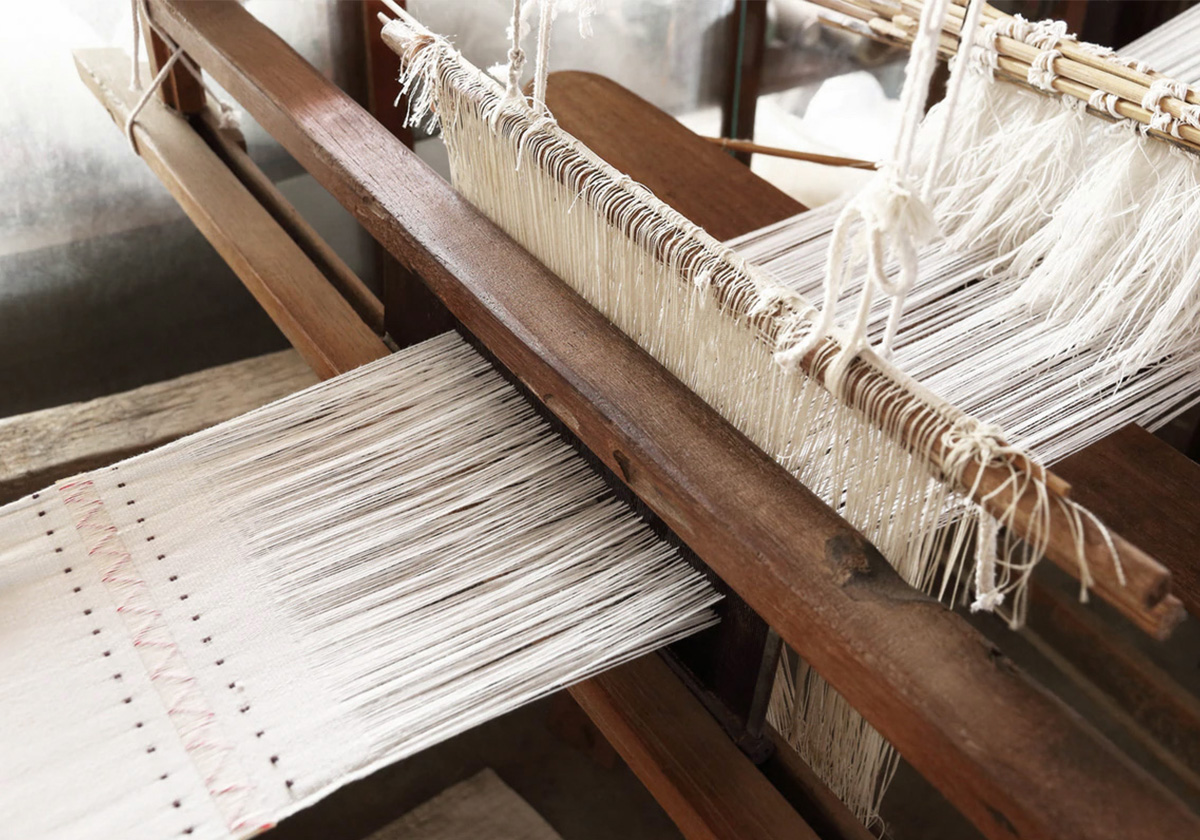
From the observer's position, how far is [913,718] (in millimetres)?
714

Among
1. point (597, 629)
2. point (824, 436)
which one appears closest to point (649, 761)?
point (597, 629)

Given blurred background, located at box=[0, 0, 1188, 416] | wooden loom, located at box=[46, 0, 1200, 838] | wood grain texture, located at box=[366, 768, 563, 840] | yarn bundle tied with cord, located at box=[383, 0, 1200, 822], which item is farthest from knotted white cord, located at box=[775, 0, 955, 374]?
blurred background, located at box=[0, 0, 1188, 416]

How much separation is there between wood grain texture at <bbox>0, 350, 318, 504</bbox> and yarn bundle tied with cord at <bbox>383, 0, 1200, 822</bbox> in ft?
2.69

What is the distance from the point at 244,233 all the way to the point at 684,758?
1002 mm

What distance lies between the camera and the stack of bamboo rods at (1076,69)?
1.20 meters

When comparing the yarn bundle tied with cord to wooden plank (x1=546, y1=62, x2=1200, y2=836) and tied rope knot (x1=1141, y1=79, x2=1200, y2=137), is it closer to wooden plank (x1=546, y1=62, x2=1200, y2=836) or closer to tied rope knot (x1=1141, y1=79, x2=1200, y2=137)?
tied rope knot (x1=1141, y1=79, x2=1200, y2=137)

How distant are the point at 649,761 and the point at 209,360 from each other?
1.73 meters

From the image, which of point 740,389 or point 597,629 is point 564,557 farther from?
point 740,389

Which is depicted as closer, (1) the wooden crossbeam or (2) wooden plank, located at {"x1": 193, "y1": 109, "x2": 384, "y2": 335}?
(1) the wooden crossbeam

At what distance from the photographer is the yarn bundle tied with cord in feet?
2.48

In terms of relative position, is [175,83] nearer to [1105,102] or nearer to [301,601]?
[301,601]

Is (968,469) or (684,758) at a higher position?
(968,469)

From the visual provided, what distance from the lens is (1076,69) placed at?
129 centimetres

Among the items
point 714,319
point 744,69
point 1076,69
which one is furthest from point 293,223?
point 744,69
